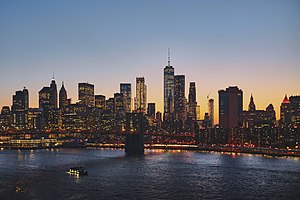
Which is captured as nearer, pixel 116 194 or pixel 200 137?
pixel 116 194

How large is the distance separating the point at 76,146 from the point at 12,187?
8881cm

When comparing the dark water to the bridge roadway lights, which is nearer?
the dark water

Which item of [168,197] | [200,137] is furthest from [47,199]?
[200,137]

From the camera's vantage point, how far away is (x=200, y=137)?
13850cm

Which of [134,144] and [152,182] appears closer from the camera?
[152,182]

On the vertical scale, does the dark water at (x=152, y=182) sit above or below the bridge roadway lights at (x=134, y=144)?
below

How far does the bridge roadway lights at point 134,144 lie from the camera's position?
94.2 metres

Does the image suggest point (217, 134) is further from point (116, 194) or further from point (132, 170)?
point (116, 194)

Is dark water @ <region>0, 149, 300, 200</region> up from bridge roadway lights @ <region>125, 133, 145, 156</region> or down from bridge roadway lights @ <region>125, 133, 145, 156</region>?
down

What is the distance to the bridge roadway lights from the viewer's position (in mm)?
94188

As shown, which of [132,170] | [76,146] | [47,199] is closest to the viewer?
[47,199]

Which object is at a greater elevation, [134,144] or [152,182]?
[134,144]

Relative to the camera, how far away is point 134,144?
95.4 m

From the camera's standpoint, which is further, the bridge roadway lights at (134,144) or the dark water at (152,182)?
the bridge roadway lights at (134,144)
